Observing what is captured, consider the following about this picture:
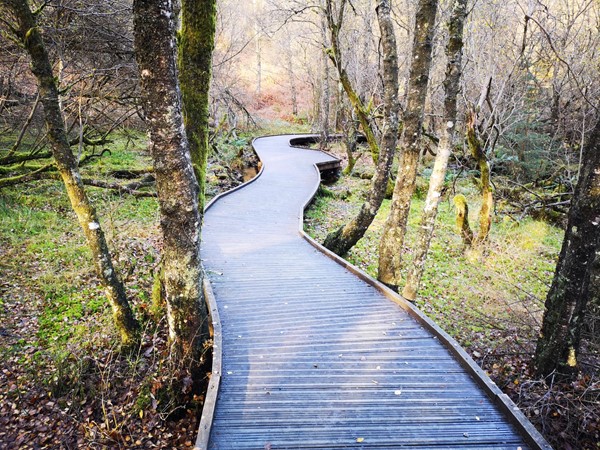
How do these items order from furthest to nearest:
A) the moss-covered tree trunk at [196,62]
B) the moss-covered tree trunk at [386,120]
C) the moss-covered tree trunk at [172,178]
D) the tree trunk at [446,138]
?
the moss-covered tree trunk at [386,120], the tree trunk at [446,138], the moss-covered tree trunk at [196,62], the moss-covered tree trunk at [172,178]

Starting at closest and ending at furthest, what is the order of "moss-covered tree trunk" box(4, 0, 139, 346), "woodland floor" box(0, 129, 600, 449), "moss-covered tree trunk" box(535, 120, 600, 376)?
"moss-covered tree trunk" box(535, 120, 600, 376)
"woodland floor" box(0, 129, 600, 449)
"moss-covered tree trunk" box(4, 0, 139, 346)

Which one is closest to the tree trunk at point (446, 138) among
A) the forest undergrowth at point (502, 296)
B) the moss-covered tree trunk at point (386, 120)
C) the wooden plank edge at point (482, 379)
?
the wooden plank edge at point (482, 379)

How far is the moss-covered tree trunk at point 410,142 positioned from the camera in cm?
649

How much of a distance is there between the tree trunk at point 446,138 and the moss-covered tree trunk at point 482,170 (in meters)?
3.51

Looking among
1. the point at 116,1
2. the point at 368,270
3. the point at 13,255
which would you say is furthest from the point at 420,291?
the point at 116,1

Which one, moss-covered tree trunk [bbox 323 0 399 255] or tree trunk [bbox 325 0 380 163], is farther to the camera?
tree trunk [bbox 325 0 380 163]

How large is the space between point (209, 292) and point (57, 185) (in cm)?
1074

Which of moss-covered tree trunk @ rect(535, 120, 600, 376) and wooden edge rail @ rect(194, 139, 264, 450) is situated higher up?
moss-covered tree trunk @ rect(535, 120, 600, 376)

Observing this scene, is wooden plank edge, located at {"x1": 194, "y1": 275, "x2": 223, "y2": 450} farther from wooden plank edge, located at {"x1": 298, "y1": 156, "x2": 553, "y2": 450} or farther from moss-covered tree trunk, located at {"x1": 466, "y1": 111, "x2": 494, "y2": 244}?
moss-covered tree trunk, located at {"x1": 466, "y1": 111, "x2": 494, "y2": 244}

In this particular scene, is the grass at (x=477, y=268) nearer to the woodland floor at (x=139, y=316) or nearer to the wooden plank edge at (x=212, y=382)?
the woodland floor at (x=139, y=316)

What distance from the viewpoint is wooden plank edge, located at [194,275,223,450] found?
11.7 ft

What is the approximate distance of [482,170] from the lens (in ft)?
32.7

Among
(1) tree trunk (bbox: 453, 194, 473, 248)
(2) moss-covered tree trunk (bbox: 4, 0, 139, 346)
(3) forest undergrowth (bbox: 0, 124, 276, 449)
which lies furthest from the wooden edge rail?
(1) tree trunk (bbox: 453, 194, 473, 248)

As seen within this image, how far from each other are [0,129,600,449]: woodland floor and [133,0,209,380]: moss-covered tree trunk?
1.97 ft
